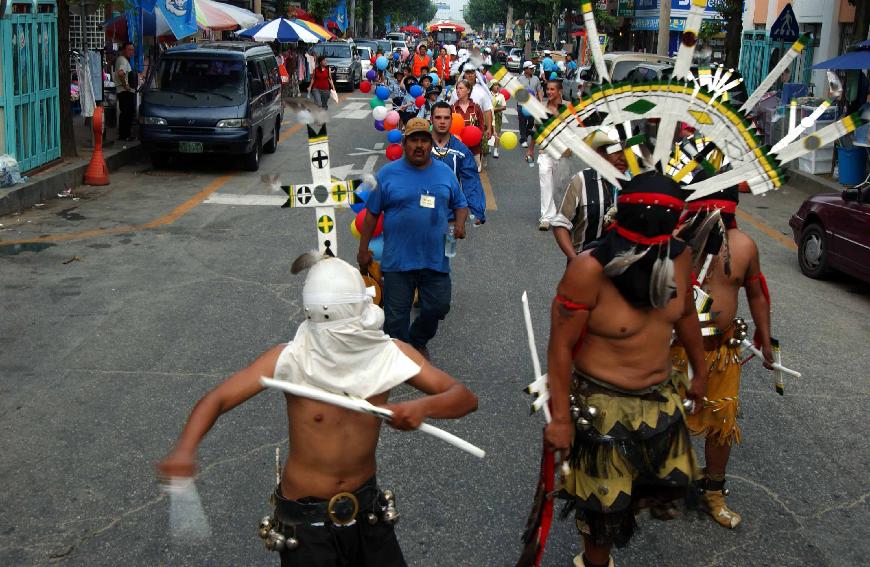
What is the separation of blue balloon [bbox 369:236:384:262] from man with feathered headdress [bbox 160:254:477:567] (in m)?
3.87

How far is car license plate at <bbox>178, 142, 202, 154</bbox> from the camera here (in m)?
15.8

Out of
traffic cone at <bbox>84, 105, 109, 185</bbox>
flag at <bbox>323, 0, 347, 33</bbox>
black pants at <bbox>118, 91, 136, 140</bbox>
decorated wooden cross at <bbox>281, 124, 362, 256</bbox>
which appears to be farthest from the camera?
flag at <bbox>323, 0, 347, 33</bbox>

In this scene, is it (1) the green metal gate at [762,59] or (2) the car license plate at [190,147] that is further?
(1) the green metal gate at [762,59]

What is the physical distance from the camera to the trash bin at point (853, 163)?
16250 mm

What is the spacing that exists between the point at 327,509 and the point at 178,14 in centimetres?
1870

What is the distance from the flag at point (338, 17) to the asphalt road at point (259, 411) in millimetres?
42908

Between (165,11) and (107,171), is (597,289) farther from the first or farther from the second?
(165,11)

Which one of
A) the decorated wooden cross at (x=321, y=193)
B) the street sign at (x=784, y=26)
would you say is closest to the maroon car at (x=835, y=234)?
the decorated wooden cross at (x=321, y=193)

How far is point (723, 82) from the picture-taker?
184 inches

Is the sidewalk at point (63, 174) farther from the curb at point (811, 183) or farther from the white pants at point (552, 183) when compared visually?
the curb at point (811, 183)

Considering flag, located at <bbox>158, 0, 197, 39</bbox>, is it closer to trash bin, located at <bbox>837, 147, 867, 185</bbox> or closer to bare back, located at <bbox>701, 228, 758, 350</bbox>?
trash bin, located at <bbox>837, 147, 867, 185</bbox>

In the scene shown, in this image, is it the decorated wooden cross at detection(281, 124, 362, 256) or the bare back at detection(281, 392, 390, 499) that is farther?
the decorated wooden cross at detection(281, 124, 362, 256)

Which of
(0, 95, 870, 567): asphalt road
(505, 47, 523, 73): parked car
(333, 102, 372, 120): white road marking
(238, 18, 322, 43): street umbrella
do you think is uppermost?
(238, 18, 322, 43): street umbrella

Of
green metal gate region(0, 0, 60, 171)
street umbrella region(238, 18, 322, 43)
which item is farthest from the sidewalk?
street umbrella region(238, 18, 322, 43)
